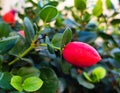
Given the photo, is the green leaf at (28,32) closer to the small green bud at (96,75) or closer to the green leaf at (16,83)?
the green leaf at (16,83)

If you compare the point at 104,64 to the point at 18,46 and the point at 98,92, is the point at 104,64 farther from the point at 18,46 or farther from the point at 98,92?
the point at 18,46

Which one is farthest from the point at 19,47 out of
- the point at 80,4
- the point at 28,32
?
the point at 80,4

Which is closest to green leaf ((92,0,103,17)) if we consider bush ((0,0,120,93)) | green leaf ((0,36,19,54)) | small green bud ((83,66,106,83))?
bush ((0,0,120,93))

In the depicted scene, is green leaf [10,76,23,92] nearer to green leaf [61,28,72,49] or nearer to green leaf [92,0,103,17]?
green leaf [61,28,72,49]

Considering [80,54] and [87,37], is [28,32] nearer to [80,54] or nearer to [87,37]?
[80,54]

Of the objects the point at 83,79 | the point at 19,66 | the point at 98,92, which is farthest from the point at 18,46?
the point at 98,92

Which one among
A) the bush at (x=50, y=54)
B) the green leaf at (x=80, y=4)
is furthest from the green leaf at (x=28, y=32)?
the green leaf at (x=80, y=4)
